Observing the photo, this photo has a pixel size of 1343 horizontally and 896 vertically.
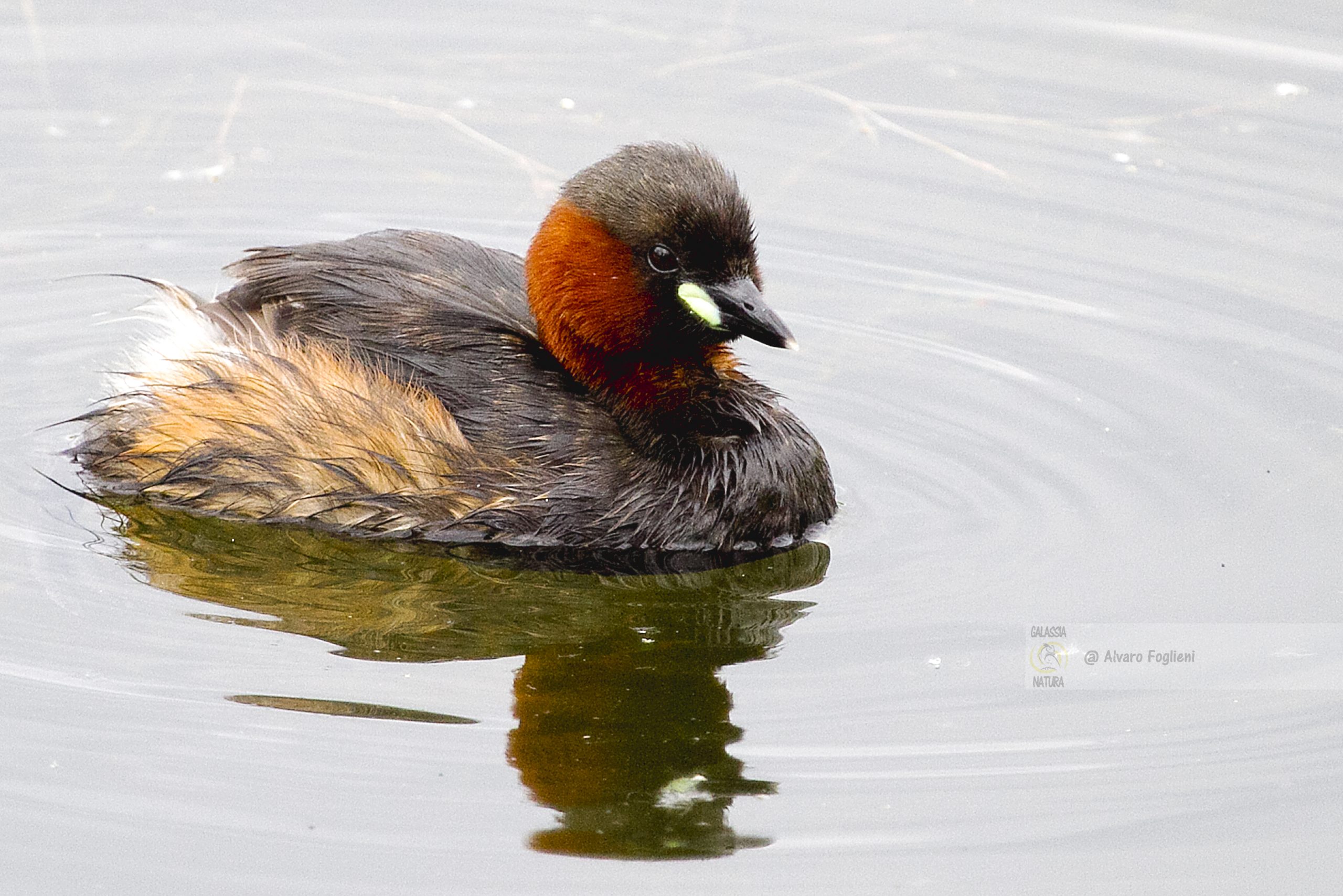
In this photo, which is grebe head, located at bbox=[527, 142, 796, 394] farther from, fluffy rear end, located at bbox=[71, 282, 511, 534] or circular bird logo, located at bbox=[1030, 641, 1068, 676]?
circular bird logo, located at bbox=[1030, 641, 1068, 676]

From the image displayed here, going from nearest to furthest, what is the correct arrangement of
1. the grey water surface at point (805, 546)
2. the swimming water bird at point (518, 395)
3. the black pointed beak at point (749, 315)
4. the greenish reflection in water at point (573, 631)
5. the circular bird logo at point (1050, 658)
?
the grey water surface at point (805, 546) < the greenish reflection in water at point (573, 631) < the circular bird logo at point (1050, 658) < the black pointed beak at point (749, 315) < the swimming water bird at point (518, 395)

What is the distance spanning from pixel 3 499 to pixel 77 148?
2.91 m

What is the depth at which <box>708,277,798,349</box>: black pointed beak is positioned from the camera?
21.2ft

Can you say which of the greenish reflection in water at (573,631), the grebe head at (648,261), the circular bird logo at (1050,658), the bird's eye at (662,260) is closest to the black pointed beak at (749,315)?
the grebe head at (648,261)

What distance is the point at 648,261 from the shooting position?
21.5 feet

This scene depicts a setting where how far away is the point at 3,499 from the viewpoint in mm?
6922

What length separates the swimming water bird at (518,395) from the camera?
657 centimetres

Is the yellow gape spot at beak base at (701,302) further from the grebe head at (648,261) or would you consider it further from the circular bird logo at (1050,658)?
the circular bird logo at (1050,658)

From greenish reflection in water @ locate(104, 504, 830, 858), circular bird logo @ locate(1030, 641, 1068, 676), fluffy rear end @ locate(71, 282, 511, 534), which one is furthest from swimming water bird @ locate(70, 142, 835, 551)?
circular bird logo @ locate(1030, 641, 1068, 676)

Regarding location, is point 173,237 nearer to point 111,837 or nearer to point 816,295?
point 816,295

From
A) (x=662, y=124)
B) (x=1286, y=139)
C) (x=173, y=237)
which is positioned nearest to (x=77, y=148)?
(x=173, y=237)

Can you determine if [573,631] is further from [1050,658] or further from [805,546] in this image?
[1050,658]

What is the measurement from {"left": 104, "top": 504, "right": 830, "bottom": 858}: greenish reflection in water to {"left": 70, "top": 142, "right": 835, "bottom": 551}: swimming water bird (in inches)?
5.2

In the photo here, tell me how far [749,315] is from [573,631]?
117cm
